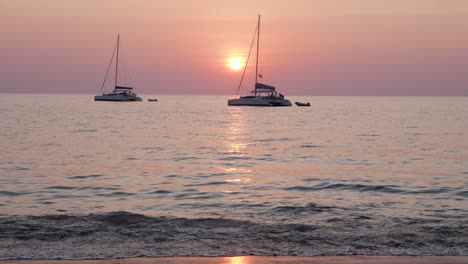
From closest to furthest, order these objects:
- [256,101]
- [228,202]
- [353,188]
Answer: [228,202], [353,188], [256,101]

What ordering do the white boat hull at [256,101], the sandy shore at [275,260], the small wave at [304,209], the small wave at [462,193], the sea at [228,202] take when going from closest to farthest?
the sandy shore at [275,260], the sea at [228,202], the small wave at [304,209], the small wave at [462,193], the white boat hull at [256,101]

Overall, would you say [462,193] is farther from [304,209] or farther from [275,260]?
[275,260]

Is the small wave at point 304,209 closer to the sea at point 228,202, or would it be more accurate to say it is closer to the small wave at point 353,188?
the sea at point 228,202

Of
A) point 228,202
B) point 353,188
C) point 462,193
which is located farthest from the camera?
point 353,188

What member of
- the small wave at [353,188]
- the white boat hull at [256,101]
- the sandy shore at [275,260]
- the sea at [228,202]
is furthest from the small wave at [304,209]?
the white boat hull at [256,101]

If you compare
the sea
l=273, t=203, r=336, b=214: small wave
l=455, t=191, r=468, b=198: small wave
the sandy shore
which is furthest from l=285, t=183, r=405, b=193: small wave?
the sandy shore

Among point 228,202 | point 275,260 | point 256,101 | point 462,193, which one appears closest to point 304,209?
point 228,202

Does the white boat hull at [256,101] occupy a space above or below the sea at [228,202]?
above

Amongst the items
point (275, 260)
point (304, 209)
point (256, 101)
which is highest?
point (256, 101)

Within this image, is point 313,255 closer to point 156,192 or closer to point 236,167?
point 156,192

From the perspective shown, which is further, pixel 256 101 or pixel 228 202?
pixel 256 101

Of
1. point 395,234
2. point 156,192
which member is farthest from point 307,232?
point 156,192

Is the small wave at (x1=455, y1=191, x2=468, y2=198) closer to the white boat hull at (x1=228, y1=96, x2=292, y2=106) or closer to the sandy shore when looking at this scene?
the sandy shore

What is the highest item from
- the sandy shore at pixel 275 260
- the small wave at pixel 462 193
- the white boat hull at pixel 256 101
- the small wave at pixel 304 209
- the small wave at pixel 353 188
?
the white boat hull at pixel 256 101
